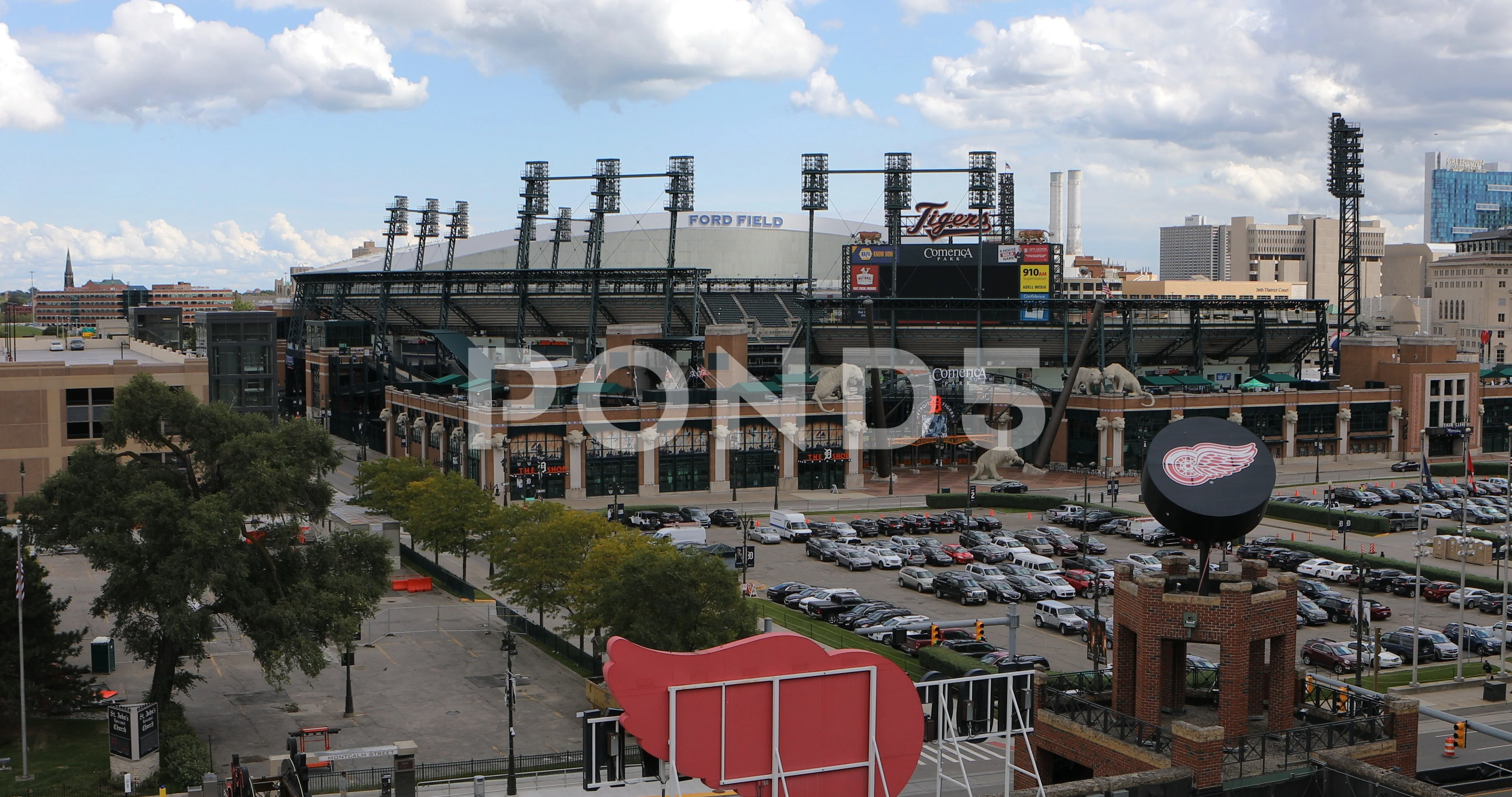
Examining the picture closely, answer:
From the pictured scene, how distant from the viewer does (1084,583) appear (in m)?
70.4

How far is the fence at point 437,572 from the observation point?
70.8m

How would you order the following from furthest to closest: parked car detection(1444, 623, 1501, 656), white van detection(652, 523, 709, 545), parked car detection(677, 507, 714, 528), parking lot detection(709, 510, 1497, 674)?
parked car detection(677, 507, 714, 528), white van detection(652, 523, 709, 545), parking lot detection(709, 510, 1497, 674), parked car detection(1444, 623, 1501, 656)

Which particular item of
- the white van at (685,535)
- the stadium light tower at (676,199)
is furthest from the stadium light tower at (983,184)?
the white van at (685,535)

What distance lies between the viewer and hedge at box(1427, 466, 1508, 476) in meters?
114

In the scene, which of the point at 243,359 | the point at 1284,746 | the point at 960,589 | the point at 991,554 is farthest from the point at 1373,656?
the point at 243,359

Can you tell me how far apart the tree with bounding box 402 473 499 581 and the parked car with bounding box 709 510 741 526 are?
1985cm

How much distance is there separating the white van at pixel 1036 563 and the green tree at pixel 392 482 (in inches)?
1328

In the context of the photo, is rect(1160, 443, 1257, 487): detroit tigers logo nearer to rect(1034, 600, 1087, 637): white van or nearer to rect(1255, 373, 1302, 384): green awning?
rect(1034, 600, 1087, 637): white van

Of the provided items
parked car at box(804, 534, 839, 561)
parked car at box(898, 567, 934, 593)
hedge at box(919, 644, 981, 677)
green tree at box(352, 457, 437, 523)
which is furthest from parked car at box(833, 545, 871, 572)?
green tree at box(352, 457, 437, 523)

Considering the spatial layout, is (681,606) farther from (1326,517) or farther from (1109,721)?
(1326,517)

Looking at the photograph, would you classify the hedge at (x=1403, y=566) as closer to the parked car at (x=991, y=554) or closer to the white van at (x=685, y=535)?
the parked car at (x=991, y=554)

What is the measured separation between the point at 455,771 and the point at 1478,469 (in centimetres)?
9972

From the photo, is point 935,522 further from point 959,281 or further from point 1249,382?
point 1249,382

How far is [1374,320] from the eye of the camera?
16350 centimetres
